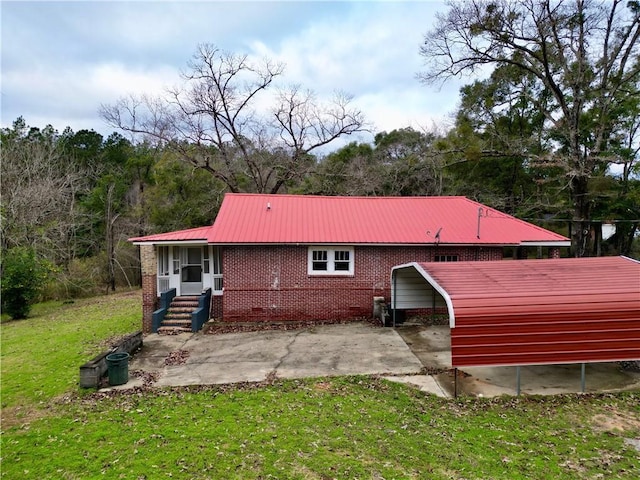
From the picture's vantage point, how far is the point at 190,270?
16594 millimetres

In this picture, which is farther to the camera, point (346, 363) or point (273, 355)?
point (273, 355)

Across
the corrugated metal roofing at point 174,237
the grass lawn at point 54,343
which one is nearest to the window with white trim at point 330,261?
the corrugated metal roofing at point 174,237

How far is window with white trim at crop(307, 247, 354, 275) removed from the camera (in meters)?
15.2

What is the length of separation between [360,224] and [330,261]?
2194 mm

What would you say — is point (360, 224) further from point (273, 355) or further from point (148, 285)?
point (148, 285)

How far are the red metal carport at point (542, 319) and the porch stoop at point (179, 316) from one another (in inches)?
357

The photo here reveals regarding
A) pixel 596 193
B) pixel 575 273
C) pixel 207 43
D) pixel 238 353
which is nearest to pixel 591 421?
pixel 575 273

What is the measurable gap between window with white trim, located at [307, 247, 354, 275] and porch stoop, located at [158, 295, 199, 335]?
184 inches

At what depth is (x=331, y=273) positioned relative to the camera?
598 inches

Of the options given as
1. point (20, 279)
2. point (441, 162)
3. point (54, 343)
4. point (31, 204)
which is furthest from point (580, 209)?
point (31, 204)

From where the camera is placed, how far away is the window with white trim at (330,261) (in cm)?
1518

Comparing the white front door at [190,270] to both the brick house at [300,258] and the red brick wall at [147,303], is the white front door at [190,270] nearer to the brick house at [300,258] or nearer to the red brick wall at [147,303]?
the brick house at [300,258]

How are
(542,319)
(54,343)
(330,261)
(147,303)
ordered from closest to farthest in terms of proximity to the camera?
(542,319), (54,343), (147,303), (330,261)

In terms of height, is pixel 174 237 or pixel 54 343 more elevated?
pixel 174 237
